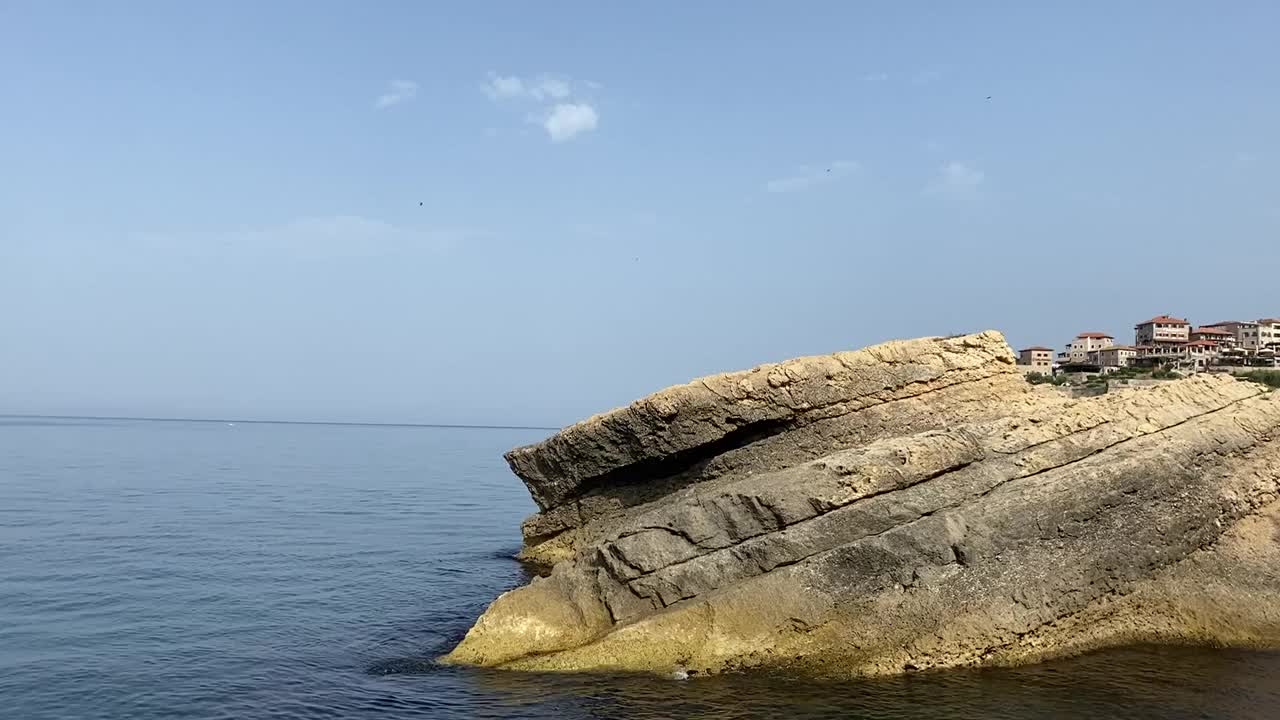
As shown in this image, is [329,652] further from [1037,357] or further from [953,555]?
[1037,357]

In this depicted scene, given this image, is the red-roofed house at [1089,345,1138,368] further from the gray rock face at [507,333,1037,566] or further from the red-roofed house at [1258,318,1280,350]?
the gray rock face at [507,333,1037,566]

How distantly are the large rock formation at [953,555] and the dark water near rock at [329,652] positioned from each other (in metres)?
0.84

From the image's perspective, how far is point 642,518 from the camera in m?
20.9

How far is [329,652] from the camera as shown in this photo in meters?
20.9

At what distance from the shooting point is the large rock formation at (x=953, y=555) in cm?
1811

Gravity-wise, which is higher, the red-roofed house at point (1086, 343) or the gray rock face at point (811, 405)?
the red-roofed house at point (1086, 343)

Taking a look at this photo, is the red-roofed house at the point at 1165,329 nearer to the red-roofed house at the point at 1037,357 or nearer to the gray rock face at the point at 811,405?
the red-roofed house at the point at 1037,357

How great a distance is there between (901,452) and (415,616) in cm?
1508

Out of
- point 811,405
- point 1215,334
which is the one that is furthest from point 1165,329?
point 811,405

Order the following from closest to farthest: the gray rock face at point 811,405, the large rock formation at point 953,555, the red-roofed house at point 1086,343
Result: 1. the large rock formation at point 953,555
2. the gray rock face at point 811,405
3. the red-roofed house at point 1086,343

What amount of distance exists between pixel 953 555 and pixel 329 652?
15.3 metres

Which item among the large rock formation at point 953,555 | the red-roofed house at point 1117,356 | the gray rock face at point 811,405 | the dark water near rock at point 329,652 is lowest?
the dark water near rock at point 329,652

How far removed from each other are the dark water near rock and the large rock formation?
2.77ft

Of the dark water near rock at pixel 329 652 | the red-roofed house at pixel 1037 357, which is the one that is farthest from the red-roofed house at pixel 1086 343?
the dark water near rock at pixel 329 652
